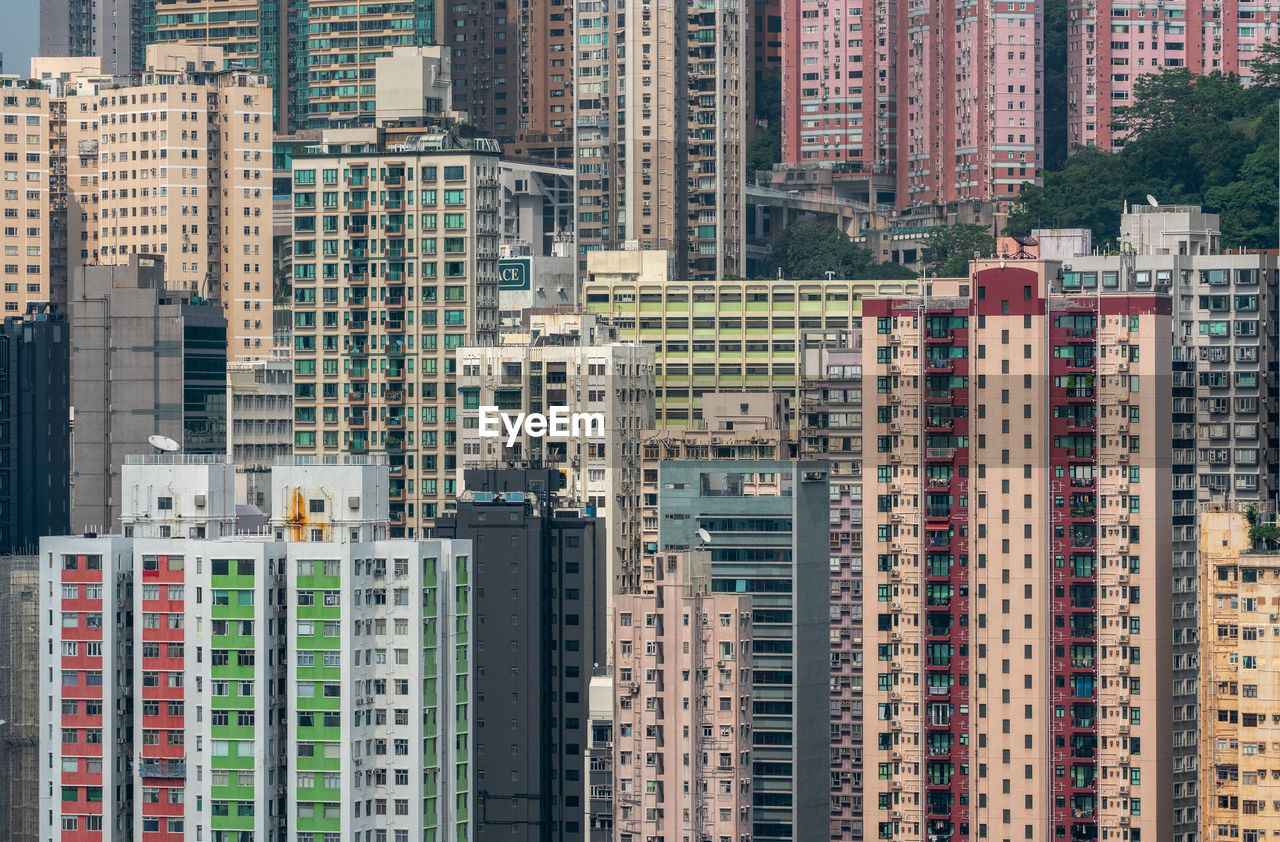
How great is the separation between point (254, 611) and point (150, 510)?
11602 millimetres

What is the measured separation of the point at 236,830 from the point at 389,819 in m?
7.86

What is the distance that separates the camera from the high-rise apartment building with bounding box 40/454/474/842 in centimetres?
17662

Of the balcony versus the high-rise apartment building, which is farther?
the balcony

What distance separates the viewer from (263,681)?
176m

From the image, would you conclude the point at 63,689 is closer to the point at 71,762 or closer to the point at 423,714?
the point at 71,762

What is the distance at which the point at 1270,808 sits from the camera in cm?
19925

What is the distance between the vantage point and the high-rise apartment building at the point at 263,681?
176625mm

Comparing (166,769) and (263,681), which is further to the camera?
(166,769)

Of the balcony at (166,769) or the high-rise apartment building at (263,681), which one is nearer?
the high-rise apartment building at (263,681)

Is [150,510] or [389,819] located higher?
[150,510]

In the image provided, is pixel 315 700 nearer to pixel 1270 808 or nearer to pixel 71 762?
pixel 71 762

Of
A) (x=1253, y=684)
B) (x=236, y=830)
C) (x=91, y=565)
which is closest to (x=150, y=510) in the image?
(x=91, y=565)

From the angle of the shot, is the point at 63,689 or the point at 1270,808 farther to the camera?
the point at 1270,808

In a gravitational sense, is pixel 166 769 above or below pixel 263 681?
below
